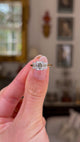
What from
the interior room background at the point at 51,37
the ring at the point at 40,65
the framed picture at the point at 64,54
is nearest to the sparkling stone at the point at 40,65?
the ring at the point at 40,65

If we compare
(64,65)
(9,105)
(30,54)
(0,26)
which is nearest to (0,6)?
(0,26)

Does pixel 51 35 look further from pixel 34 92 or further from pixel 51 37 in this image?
pixel 34 92

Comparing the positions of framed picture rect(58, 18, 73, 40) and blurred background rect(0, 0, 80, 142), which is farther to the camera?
framed picture rect(58, 18, 73, 40)

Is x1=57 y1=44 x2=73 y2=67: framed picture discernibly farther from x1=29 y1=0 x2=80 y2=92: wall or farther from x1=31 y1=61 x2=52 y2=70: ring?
x1=31 y1=61 x2=52 y2=70: ring

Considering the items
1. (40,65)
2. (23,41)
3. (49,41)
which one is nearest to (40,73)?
(40,65)

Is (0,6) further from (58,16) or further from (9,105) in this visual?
(9,105)

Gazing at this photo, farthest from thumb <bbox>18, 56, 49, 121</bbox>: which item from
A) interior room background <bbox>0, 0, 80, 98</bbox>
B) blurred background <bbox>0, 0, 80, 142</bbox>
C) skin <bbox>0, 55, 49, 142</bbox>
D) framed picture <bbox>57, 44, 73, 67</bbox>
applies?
framed picture <bbox>57, 44, 73, 67</bbox>
